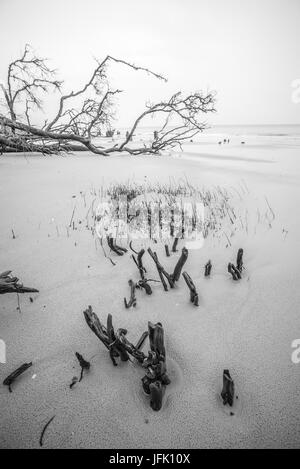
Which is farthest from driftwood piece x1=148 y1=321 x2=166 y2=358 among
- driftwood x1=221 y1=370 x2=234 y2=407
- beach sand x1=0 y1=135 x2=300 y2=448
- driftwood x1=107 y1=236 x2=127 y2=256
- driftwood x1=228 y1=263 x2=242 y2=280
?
driftwood x1=107 y1=236 x2=127 y2=256

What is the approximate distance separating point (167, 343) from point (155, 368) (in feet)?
1.15

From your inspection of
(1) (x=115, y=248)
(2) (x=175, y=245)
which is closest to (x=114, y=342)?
(1) (x=115, y=248)

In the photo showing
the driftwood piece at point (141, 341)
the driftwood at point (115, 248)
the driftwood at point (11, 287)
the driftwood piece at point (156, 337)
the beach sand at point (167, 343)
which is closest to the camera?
the beach sand at point (167, 343)

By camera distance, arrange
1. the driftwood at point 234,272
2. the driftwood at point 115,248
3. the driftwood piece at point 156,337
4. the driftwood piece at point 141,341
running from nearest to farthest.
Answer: the driftwood piece at point 156,337 < the driftwood piece at point 141,341 < the driftwood at point 234,272 < the driftwood at point 115,248

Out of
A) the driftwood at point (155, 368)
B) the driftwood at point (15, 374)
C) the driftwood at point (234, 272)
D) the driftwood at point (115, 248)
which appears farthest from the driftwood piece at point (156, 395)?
the driftwood at point (115, 248)

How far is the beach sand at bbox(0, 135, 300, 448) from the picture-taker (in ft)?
4.00

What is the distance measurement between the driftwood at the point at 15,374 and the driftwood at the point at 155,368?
735mm

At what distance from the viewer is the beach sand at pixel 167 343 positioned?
1220 millimetres

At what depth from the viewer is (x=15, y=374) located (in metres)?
1.40

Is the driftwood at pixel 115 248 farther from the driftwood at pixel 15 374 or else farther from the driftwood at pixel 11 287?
the driftwood at pixel 15 374

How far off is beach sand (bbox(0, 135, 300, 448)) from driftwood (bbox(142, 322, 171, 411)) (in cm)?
6
